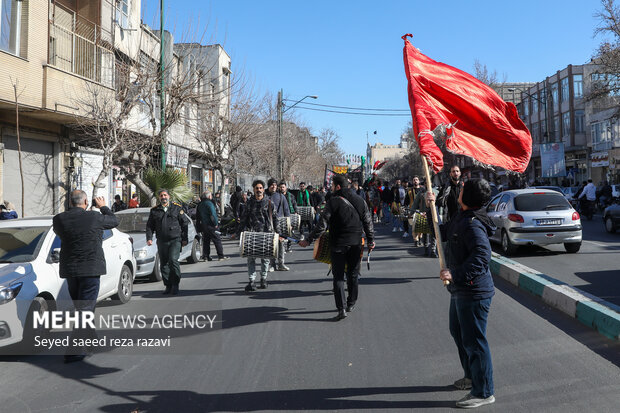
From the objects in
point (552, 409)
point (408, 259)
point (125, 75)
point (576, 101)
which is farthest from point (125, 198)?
point (576, 101)

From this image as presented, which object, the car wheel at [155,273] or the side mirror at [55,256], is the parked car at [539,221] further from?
the side mirror at [55,256]

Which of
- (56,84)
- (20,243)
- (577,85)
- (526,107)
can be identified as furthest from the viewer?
(526,107)

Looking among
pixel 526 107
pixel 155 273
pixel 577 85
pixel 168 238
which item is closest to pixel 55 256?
pixel 168 238

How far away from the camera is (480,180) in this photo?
4.14 m

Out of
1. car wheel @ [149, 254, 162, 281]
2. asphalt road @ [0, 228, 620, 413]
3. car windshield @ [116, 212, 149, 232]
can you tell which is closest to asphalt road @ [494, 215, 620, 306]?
asphalt road @ [0, 228, 620, 413]

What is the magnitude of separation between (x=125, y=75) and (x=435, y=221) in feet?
50.7

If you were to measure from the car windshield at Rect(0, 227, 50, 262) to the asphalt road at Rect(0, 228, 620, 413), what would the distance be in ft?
4.12

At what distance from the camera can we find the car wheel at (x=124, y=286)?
338 inches

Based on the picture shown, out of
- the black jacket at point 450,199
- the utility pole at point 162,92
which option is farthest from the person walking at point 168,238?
the utility pole at point 162,92

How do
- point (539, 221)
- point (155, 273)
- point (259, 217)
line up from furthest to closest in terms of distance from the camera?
point (539, 221)
point (155, 273)
point (259, 217)

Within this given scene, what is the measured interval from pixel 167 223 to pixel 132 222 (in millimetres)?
3251

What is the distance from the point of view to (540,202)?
12.9 m

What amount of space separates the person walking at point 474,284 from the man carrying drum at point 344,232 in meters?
2.95

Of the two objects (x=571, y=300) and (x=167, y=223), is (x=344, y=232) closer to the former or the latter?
(x=571, y=300)
